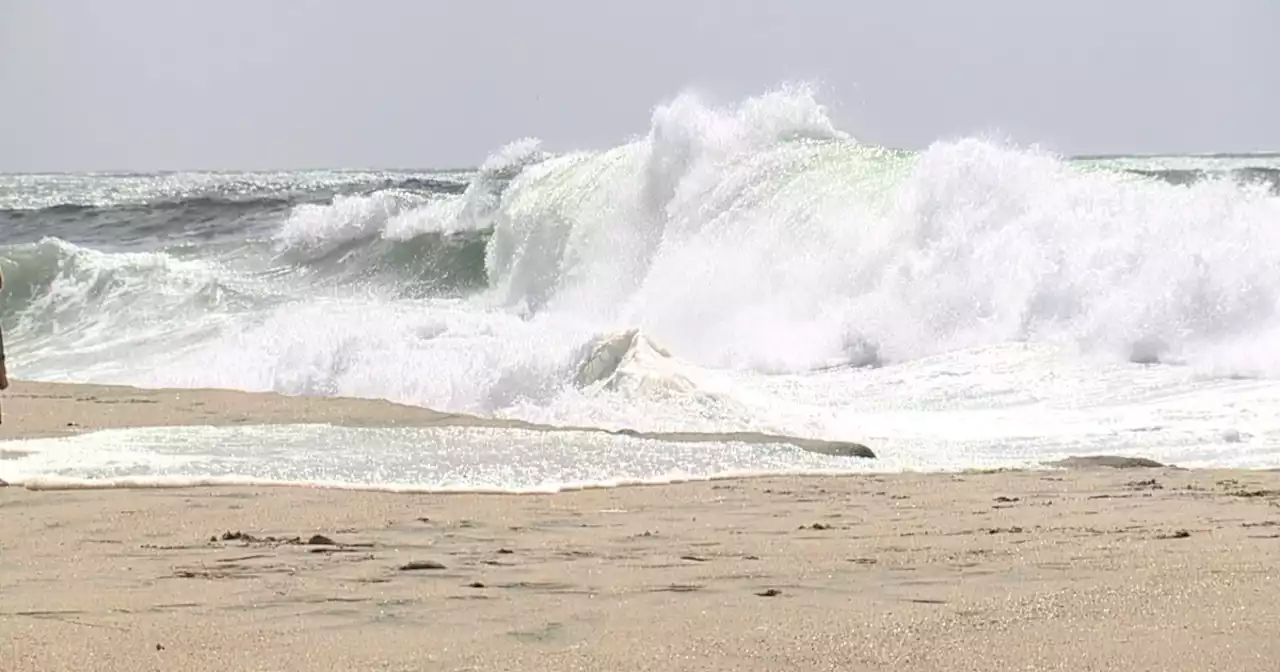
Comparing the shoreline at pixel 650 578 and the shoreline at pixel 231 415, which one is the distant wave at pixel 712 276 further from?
the shoreline at pixel 650 578

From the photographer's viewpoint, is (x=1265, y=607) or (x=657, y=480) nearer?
(x=1265, y=607)

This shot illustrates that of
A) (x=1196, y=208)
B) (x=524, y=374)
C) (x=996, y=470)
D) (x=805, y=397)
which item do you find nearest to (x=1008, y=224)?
(x=1196, y=208)

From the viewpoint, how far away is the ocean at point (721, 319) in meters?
6.96

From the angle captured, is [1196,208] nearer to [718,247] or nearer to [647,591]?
[718,247]

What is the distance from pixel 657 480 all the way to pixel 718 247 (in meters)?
10.2

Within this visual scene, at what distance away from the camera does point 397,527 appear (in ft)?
14.8

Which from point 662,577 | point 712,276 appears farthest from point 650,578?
point 712,276

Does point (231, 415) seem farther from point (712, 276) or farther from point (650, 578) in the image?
point (712, 276)

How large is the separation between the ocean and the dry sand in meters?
0.86

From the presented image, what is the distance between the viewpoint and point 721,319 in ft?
45.3

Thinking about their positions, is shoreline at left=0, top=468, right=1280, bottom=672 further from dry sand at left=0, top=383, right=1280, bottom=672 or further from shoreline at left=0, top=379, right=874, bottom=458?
shoreline at left=0, top=379, right=874, bottom=458

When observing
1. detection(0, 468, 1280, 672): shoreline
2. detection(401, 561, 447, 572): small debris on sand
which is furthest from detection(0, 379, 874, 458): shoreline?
detection(401, 561, 447, 572): small debris on sand

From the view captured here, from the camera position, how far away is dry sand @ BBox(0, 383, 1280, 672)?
2.84m

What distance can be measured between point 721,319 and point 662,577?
10151 mm
